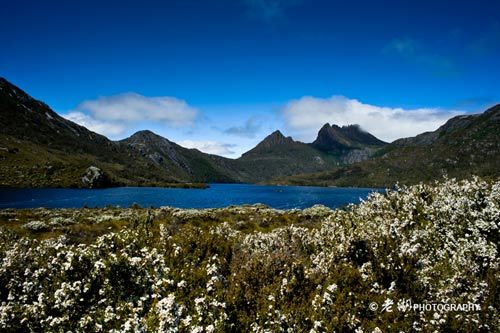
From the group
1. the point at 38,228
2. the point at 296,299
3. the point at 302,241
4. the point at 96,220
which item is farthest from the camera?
the point at 96,220

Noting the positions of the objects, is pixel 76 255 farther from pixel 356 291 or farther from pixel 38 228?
pixel 38 228

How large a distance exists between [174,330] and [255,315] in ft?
7.67

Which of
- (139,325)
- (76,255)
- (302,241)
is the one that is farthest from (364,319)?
(302,241)

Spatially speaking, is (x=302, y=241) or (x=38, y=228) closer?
(x=302, y=241)

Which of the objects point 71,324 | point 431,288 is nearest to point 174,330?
point 71,324

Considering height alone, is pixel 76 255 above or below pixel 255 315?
above

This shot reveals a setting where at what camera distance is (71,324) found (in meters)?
7.94

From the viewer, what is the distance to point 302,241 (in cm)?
1766

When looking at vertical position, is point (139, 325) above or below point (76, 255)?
below

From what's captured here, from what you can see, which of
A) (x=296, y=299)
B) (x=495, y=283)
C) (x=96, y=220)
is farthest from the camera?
(x=96, y=220)

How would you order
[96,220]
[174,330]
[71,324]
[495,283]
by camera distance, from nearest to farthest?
[174,330] → [71,324] → [495,283] → [96,220]

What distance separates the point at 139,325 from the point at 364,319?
17.0 ft

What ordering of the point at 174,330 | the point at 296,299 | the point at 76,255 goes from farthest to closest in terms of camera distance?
the point at 76,255 < the point at 296,299 < the point at 174,330

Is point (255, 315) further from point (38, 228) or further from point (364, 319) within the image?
point (38, 228)
